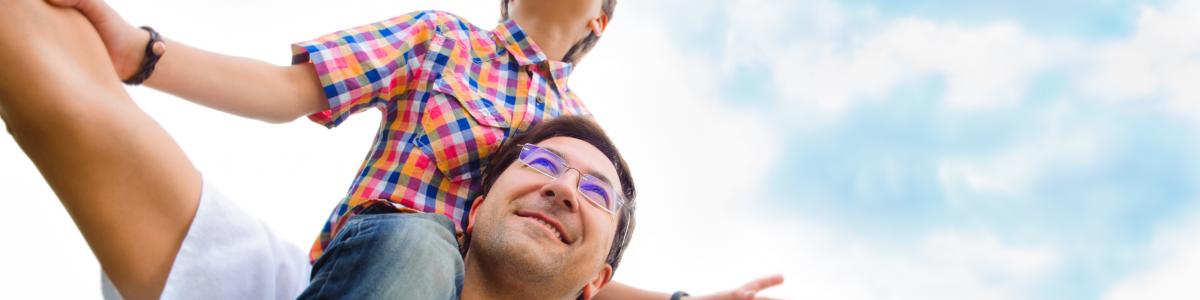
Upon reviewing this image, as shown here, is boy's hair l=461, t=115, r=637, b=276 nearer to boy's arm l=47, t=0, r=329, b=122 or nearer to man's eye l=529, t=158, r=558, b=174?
man's eye l=529, t=158, r=558, b=174

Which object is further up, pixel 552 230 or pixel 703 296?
pixel 703 296

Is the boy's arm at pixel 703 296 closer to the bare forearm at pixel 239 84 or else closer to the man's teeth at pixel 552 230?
the man's teeth at pixel 552 230

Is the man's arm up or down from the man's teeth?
down

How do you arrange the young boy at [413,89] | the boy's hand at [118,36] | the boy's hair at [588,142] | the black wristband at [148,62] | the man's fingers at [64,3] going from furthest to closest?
the boy's hair at [588,142] < the young boy at [413,89] < the black wristband at [148,62] < the boy's hand at [118,36] < the man's fingers at [64,3]

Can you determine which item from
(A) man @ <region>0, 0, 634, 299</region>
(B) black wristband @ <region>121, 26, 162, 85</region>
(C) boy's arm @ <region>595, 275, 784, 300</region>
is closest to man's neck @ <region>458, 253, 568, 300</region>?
(A) man @ <region>0, 0, 634, 299</region>

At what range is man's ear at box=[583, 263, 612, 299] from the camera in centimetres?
348

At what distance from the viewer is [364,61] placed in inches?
122

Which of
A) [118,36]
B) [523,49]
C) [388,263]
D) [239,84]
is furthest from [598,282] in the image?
[118,36]

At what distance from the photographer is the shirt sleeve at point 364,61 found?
2984 mm

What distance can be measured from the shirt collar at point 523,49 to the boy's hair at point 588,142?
204 millimetres

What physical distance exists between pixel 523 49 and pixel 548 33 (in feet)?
0.50

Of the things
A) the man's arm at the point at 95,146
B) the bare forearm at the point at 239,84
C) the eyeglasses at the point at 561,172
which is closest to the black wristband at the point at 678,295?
the eyeglasses at the point at 561,172

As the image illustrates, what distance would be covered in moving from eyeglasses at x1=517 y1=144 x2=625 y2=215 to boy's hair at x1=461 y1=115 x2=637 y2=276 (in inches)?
1.8

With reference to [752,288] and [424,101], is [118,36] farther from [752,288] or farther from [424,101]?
[752,288]
